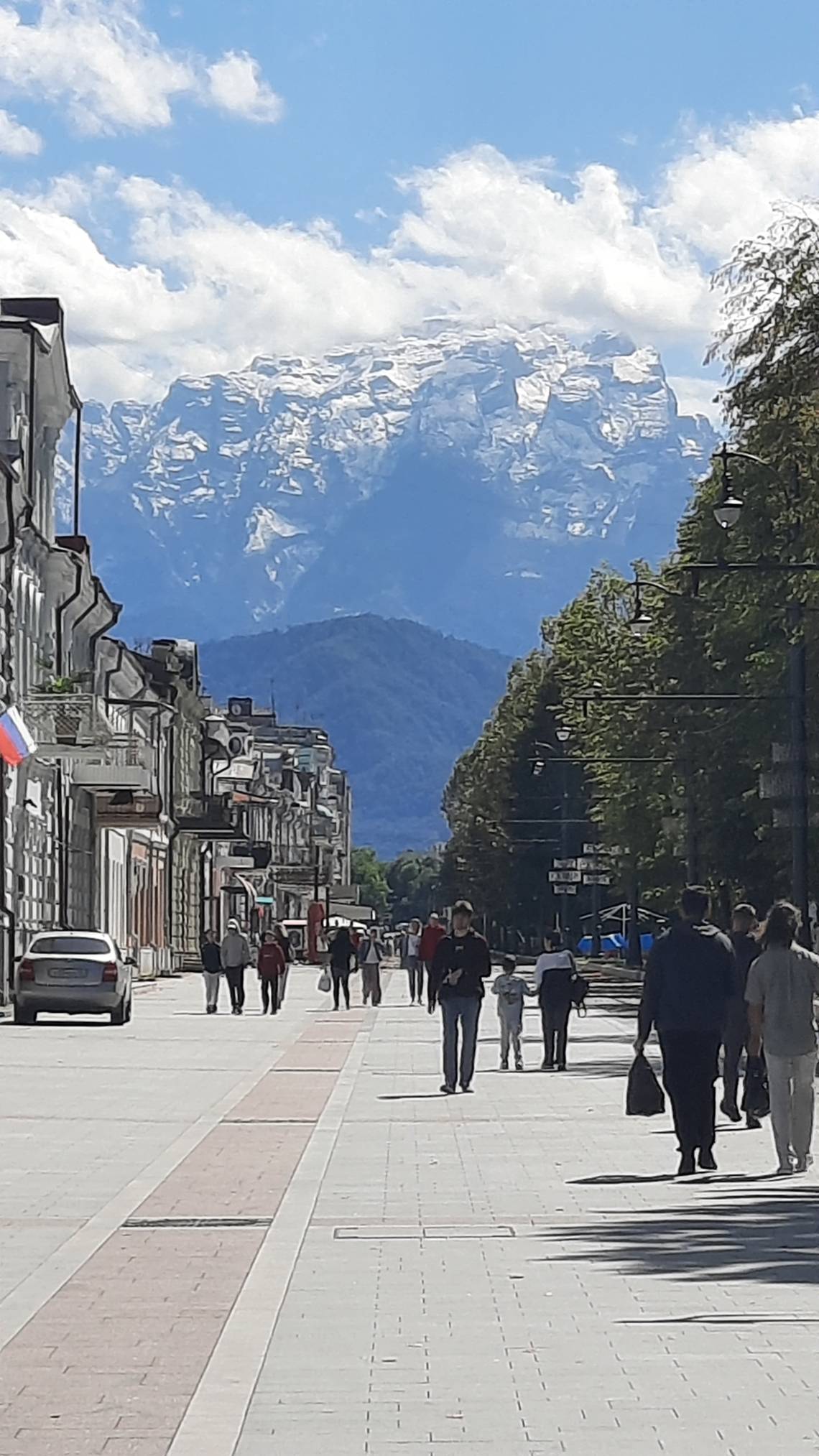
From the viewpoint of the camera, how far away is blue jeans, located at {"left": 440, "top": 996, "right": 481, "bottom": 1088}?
23312mm

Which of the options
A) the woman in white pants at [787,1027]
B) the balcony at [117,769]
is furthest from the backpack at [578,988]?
the balcony at [117,769]

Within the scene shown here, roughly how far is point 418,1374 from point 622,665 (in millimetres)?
51925

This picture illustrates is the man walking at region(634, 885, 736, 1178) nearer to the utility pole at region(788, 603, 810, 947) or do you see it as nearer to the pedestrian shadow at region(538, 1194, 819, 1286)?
the pedestrian shadow at region(538, 1194, 819, 1286)

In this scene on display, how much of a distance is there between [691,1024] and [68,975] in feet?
82.0

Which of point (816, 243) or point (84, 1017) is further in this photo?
point (84, 1017)

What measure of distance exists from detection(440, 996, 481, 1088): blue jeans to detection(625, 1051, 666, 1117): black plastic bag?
17.8ft

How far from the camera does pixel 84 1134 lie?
19.7 m

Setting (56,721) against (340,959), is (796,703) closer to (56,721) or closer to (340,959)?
(340,959)

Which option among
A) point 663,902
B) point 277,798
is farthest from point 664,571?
point 277,798

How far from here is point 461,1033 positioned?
2464cm

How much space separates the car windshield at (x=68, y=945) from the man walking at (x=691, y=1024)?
79.7ft

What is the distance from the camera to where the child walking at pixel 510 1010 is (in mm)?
28625

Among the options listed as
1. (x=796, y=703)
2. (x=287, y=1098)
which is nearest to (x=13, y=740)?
(x=796, y=703)

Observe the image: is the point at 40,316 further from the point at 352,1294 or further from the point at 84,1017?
the point at 352,1294
